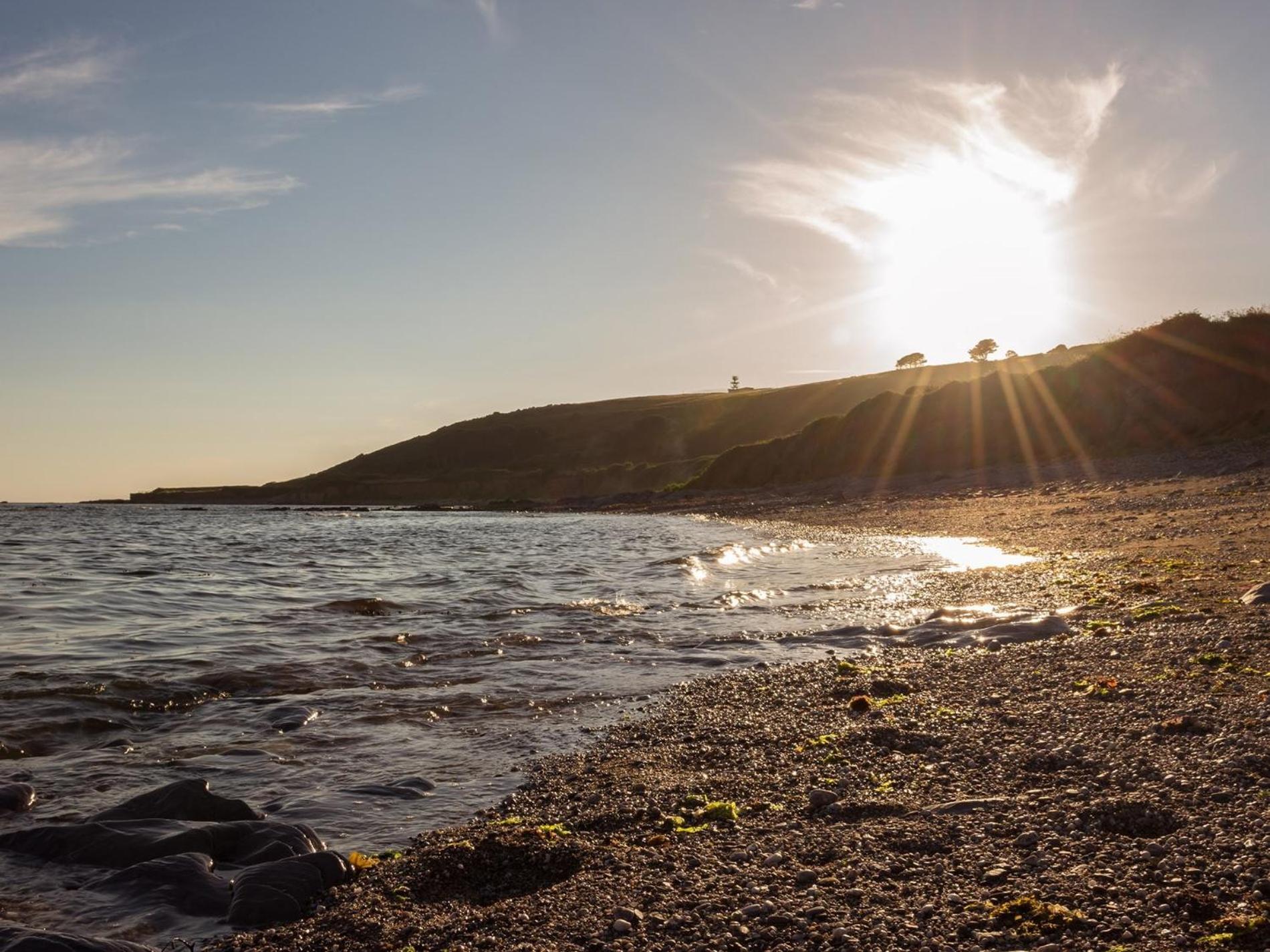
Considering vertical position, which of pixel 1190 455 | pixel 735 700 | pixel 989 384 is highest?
pixel 989 384

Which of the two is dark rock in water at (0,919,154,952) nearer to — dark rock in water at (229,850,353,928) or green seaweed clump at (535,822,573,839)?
dark rock in water at (229,850,353,928)

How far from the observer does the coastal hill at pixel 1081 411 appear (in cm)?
3147

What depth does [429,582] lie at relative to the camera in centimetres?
1875

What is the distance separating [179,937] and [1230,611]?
966cm

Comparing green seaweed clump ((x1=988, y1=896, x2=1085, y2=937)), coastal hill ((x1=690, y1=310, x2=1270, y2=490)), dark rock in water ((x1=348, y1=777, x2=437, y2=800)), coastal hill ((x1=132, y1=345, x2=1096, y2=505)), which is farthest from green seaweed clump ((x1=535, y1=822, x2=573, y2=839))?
coastal hill ((x1=132, y1=345, x2=1096, y2=505))

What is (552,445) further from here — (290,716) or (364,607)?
(290,716)

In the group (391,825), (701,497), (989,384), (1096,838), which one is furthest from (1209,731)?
(701,497)

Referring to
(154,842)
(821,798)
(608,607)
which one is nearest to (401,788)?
(154,842)

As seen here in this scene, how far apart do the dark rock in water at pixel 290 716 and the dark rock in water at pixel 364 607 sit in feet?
20.5

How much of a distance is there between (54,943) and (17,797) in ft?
8.44

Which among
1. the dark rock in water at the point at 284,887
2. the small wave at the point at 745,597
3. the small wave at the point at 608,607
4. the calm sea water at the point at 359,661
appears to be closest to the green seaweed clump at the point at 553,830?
the calm sea water at the point at 359,661

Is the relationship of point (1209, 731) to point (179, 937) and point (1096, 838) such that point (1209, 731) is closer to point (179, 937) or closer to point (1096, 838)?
point (1096, 838)

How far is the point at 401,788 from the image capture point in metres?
5.90

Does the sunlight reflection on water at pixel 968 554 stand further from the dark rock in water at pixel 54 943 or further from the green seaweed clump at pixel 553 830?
the dark rock in water at pixel 54 943
